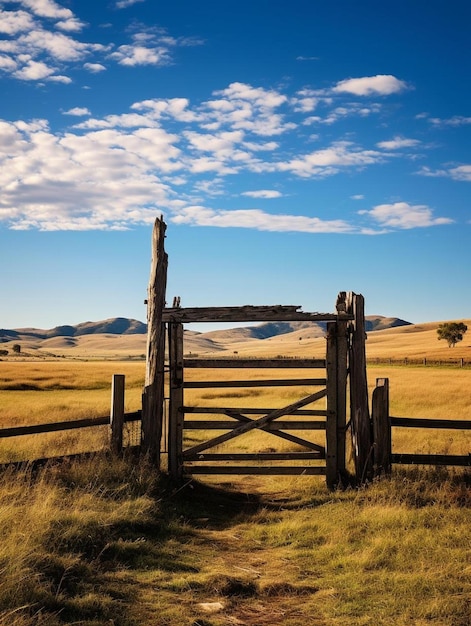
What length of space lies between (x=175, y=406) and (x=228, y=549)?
3978mm

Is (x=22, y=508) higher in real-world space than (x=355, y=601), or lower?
higher

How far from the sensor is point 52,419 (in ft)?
68.5

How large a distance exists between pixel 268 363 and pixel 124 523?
4.59 m

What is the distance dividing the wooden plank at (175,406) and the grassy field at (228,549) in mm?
561

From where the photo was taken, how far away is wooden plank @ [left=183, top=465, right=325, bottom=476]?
1105 cm

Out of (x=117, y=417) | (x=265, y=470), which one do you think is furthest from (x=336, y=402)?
(x=117, y=417)

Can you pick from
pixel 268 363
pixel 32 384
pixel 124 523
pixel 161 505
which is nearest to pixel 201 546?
pixel 124 523

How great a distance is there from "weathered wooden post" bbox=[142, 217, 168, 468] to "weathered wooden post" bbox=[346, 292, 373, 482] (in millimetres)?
3578

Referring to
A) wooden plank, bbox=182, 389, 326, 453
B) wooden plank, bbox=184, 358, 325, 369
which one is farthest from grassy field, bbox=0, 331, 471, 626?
wooden plank, bbox=184, 358, 325, 369

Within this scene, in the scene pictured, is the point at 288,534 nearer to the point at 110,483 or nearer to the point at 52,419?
the point at 110,483

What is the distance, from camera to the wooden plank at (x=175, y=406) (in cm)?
1138

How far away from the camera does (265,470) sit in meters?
11.0

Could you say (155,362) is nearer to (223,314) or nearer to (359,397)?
(223,314)

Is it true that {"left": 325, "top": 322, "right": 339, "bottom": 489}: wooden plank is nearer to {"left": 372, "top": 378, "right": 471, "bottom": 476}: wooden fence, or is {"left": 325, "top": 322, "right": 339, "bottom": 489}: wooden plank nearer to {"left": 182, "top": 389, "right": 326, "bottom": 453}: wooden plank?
{"left": 182, "top": 389, "right": 326, "bottom": 453}: wooden plank
